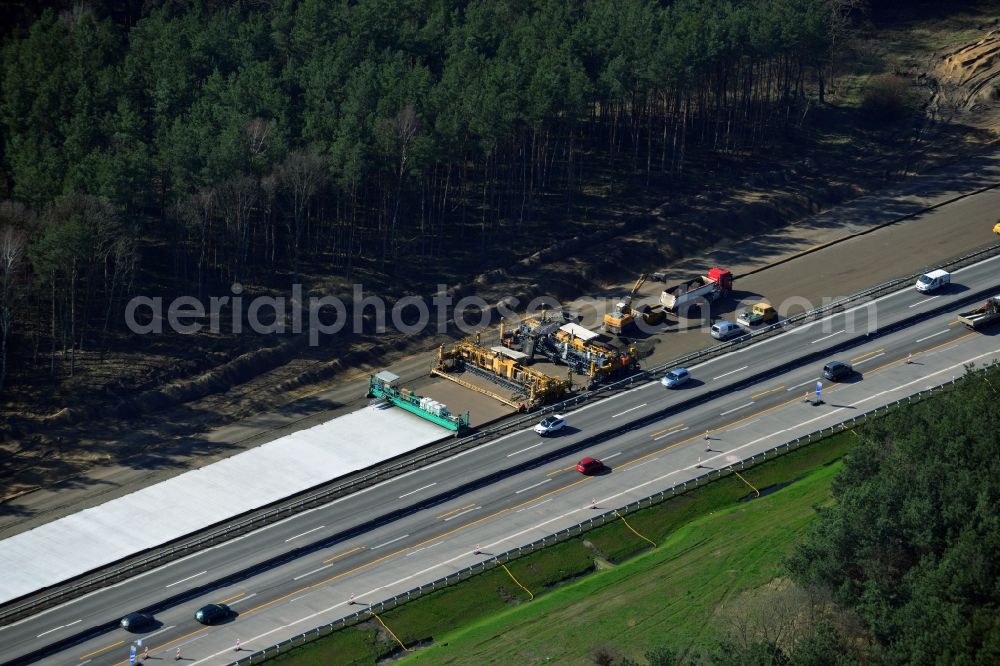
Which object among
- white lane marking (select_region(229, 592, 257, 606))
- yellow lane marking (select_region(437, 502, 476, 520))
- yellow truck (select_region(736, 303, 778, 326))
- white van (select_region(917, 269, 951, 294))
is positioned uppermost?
white van (select_region(917, 269, 951, 294))

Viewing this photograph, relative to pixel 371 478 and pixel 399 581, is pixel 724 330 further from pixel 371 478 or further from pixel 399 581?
pixel 399 581

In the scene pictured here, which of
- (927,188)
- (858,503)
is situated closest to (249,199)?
(858,503)

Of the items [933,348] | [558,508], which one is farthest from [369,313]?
[933,348]

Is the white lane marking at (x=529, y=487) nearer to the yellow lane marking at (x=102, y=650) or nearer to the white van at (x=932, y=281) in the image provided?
the yellow lane marking at (x=102, y=650)

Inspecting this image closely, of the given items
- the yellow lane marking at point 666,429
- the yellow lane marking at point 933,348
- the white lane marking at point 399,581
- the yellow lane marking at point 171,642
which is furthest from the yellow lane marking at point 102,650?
the yellow lane marking at point 933,348

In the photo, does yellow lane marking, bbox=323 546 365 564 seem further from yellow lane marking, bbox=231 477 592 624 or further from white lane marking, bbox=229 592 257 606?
white lane marking, bbox=229 592 257 606

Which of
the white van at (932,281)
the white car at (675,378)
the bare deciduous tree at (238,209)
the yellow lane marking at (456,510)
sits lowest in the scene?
the yellow lane marking at (456,510)

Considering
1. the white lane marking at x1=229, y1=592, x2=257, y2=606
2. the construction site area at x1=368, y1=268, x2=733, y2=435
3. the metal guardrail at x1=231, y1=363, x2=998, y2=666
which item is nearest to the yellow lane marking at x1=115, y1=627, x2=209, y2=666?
the white lane marking at x1=229, y1=592, x2=257, y2=606
